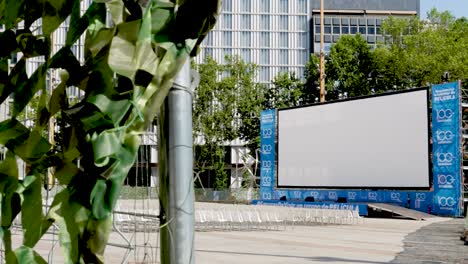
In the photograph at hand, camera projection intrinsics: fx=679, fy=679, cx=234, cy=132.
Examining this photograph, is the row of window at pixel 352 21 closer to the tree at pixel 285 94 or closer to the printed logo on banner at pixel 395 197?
the tree at pixel 285 94

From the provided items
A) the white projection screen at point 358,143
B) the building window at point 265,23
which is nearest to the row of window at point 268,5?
the building window at point 265,23

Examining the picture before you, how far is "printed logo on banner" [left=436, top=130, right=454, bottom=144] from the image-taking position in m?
28.5

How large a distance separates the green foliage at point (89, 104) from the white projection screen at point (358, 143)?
28165mm

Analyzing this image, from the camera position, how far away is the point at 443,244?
51.2 feet

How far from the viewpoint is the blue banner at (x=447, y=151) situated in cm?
2812

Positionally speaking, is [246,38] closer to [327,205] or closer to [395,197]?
[395,197]

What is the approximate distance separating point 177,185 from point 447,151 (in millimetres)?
28578

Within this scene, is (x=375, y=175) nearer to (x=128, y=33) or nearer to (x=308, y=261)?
(x=308, y=261)

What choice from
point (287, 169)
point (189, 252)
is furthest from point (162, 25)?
point (287, 169)

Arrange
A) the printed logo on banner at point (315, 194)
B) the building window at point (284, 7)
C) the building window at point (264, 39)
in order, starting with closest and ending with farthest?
the printed logo on banner at point (315, 194), the building window at point (264, 39), the building window at point (284, 7)

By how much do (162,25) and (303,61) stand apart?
8360 cm

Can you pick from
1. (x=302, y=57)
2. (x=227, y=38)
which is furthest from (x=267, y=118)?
(x=302, y=57)

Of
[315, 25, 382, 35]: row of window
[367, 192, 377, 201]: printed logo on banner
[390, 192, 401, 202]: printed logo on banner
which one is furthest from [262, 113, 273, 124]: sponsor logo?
[315, 25, 382, 35]: row of window

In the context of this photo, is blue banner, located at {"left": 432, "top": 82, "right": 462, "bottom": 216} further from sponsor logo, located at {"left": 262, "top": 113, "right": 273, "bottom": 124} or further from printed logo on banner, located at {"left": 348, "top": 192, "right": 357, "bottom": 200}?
sponsor logo, located at {"left": 262, "top": 113, "right": 273, "bottom": 124}
